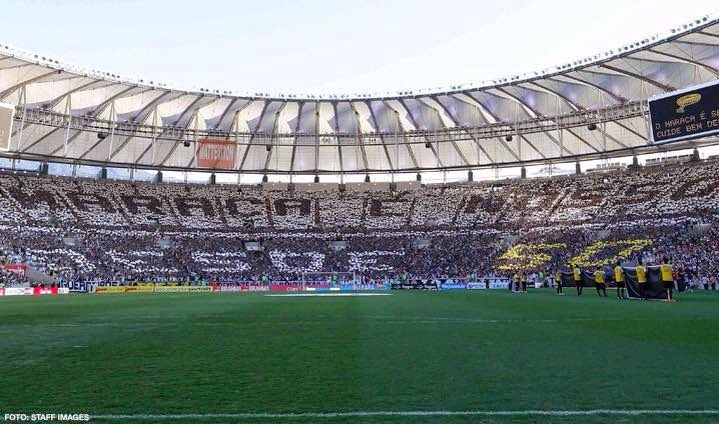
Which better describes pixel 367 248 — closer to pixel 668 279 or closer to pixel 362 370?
pixel 668 279

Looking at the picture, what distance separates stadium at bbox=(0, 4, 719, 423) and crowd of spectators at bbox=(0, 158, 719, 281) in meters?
0.26

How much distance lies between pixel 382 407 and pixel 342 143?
50907 millimetres

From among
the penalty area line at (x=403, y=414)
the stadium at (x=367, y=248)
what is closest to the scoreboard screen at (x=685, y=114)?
the stadium at (x=367, y=248)

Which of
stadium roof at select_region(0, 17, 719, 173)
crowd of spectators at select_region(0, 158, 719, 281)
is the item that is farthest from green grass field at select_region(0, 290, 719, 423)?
crowd of spectators at select_region(0, 158, 719, 281)

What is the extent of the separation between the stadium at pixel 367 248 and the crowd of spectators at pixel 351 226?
0.26 metres

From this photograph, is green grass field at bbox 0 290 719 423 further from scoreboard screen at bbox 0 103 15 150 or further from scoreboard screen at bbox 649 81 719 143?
scoreboard screen at bbox 0 103 15 150

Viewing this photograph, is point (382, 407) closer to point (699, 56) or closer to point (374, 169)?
point (699, 56)

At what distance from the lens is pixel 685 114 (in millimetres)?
A: 25641

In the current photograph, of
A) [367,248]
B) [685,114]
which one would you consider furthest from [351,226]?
[685,114]

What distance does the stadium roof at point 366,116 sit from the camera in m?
37.0

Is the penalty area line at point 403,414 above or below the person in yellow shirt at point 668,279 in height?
below

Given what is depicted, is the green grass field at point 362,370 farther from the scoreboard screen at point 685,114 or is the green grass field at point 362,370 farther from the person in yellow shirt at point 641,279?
the scoreboard screen at point 685,114

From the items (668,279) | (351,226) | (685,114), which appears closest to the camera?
(668,279)

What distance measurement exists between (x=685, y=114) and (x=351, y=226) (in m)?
33.8
